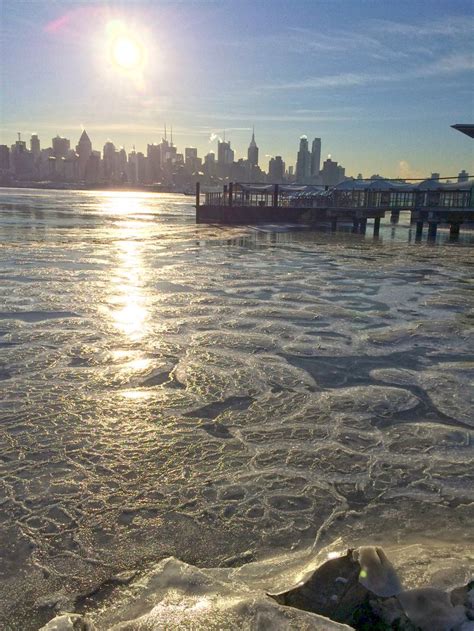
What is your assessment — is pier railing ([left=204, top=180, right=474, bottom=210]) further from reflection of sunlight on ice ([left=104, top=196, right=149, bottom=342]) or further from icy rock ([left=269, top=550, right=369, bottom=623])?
icy rock ([left=269, top=550, right=369, bottom=623])

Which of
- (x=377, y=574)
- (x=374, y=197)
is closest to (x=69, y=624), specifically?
(x=377, y=574)

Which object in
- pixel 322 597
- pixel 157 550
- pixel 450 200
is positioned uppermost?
pixel 450 200

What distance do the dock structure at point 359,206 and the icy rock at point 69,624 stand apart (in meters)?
40.3

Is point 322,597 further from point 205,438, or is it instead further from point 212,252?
point 212,252

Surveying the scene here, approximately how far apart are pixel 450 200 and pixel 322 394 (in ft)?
128

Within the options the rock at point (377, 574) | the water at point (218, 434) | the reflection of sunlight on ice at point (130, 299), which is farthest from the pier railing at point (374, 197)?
the rock at point (377, 574)

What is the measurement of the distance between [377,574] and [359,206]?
1925 inches

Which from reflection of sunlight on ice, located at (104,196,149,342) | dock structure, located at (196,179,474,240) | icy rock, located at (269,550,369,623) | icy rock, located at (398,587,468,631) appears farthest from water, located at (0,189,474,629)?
dock structure, located at (196,179,474,240)

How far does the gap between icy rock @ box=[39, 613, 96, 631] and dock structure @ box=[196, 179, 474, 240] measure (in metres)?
40.3

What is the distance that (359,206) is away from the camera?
49.1 metres

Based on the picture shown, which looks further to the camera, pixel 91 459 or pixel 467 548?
pixel 91 459

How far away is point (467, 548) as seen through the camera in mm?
3639

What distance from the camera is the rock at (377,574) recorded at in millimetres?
2848

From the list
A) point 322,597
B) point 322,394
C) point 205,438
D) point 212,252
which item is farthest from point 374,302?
point 212,252
